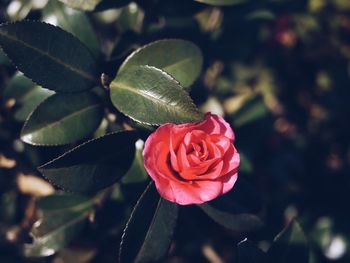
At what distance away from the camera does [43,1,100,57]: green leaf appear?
1.06 m

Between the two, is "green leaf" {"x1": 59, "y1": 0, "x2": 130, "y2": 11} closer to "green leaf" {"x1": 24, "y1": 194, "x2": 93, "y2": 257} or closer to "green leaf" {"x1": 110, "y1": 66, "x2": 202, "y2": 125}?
"green leaf" {"x1": 110, "y1": 66, "x2": 202, "y2": 125}

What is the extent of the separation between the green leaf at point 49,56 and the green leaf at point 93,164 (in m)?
0.14

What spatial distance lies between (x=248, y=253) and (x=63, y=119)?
48 centimetres

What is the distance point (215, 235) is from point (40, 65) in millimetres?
959

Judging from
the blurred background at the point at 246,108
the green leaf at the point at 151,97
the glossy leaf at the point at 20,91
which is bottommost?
the blurred background at the point at 246,108

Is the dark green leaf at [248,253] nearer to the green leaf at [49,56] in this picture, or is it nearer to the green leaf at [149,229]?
A: the green leaf at [149,229]

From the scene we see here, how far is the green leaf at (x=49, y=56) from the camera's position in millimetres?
791

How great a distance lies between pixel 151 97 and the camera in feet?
2.66

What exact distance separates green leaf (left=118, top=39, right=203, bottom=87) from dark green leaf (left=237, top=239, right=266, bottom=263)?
36 centimetres

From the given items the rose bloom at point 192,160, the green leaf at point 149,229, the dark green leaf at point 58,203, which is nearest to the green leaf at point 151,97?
the rose bloom at point 192,160

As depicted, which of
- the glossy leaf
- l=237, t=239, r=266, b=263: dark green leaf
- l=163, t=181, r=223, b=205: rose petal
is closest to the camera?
l=163, t=181, r=223, b=205: rose petal

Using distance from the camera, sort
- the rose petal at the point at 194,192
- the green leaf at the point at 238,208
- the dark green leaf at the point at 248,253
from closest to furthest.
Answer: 1. the rose petal at the point at 194,192
2. the dark green leaf at the point at 248,253
3. the green leaf at the point at 238,208

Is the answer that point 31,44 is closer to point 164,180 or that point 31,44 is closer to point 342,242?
point 164,180

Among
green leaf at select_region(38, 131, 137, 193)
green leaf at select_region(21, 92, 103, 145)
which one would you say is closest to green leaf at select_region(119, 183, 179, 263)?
green leaf at select_region(38, 131, 137, 193)
